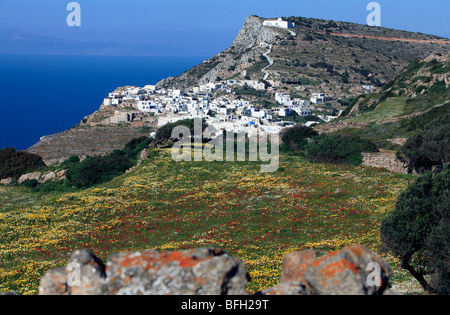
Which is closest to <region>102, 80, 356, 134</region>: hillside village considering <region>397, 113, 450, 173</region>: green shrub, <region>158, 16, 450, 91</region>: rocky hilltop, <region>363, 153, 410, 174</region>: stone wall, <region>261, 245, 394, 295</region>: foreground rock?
<region>158, 16, 450, 91</region>: rocky hilltop

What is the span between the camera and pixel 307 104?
454 feet

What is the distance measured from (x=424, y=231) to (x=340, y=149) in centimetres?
2164

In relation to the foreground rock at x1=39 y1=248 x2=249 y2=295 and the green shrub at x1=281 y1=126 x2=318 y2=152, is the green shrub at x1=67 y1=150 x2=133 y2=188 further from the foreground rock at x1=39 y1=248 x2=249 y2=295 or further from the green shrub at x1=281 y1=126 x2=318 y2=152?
the foreground rock at x1=39 y1=248 x2=249 y2=295

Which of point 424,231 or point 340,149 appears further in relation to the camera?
point 340,149

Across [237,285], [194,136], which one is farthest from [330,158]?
[237,285]

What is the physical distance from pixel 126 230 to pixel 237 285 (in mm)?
18147

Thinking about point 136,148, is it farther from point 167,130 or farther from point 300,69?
point 300,69

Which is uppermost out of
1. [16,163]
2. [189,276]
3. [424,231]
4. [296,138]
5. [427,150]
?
[296,138]

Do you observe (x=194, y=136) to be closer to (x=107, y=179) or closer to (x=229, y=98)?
(x=107, y=179)

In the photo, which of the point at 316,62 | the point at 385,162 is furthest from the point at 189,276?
the point at 316,62

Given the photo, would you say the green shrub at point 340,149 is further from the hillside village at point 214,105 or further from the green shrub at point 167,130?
the hillside village at point 214,105

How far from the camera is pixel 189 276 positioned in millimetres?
6477

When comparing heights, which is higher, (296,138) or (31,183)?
(296,138)

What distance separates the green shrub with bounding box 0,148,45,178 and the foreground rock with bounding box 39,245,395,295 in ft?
133
